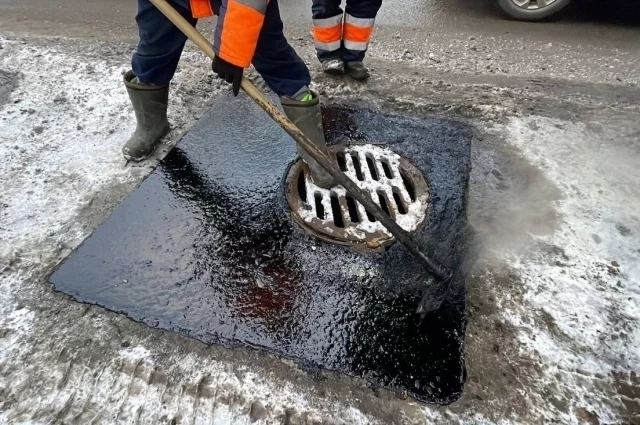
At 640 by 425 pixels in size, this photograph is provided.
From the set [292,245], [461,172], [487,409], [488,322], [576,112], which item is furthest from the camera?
[576,112]

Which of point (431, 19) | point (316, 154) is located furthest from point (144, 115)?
point (431, 19)

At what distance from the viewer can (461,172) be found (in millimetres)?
2283

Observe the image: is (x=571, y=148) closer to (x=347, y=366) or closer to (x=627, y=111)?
(x=627, y=111)

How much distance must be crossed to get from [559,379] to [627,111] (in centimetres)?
188

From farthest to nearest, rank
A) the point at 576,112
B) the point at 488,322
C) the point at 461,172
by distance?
the point at 576,112, the point at 461,172, the point at 488,322

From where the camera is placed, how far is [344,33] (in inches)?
116

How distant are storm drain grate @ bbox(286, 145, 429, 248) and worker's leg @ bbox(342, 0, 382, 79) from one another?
30.3 inches

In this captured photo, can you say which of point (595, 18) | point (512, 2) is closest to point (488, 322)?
point (512, 2)

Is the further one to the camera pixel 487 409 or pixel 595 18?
pixel 595 18

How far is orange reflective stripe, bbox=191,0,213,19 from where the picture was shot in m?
1.78

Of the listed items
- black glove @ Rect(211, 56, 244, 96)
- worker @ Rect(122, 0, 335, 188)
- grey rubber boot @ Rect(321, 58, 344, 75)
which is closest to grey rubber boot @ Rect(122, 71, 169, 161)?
worker @ Rect(122, 0, 335, 188)

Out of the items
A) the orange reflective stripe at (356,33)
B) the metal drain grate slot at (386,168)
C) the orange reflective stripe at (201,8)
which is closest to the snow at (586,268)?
the metal drain grate slot at (386,168)

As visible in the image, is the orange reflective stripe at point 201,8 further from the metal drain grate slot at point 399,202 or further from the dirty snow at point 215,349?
the metal drain grate slot at point 399,202

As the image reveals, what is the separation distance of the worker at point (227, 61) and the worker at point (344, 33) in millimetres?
903
